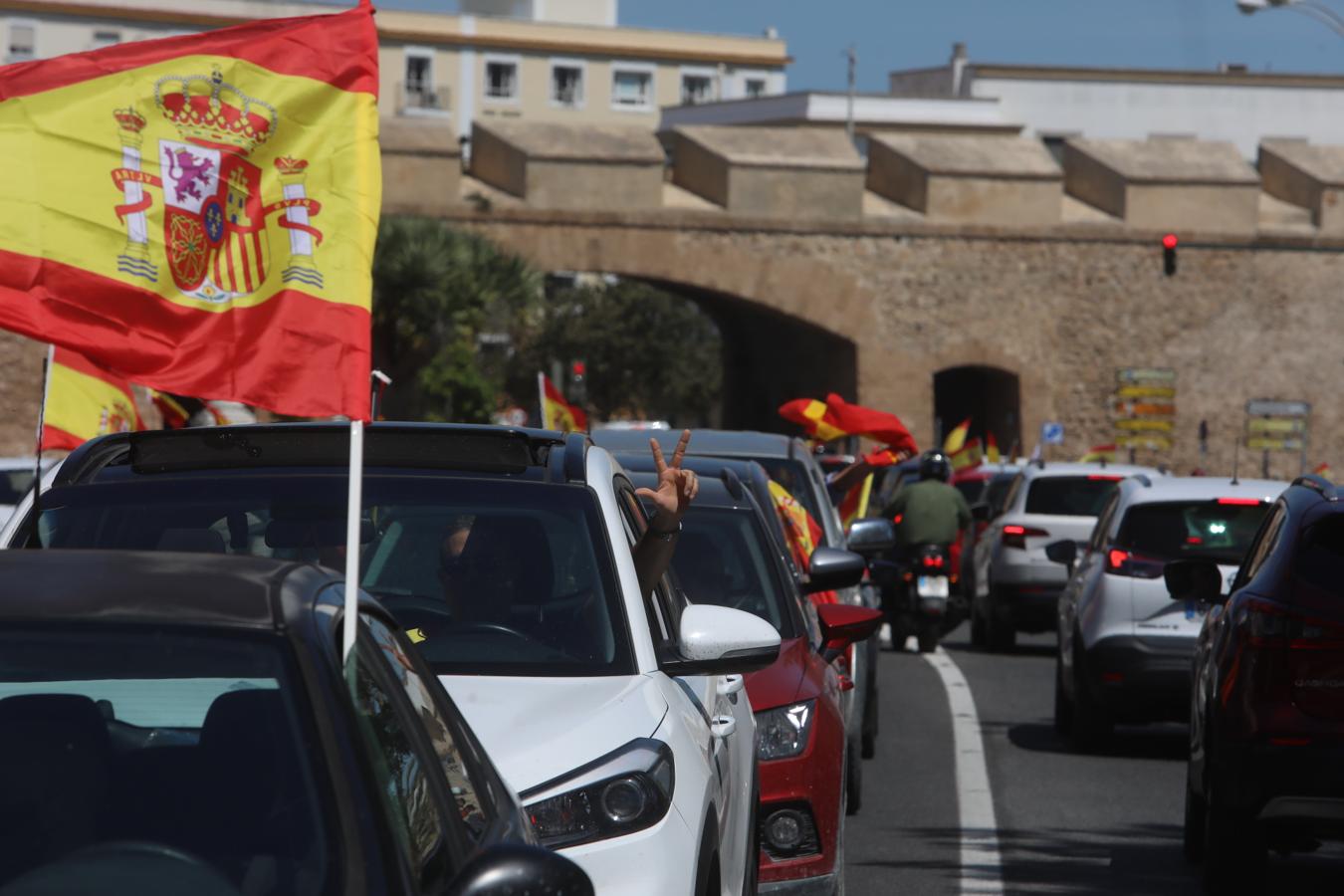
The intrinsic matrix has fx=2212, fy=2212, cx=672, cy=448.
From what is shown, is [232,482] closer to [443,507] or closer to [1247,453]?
[443,507]

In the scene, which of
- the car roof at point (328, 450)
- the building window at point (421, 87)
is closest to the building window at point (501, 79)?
the building window at point (421, 87)

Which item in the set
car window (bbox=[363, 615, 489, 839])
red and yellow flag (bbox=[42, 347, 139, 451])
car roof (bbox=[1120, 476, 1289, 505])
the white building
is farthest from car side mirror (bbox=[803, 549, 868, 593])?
the white building

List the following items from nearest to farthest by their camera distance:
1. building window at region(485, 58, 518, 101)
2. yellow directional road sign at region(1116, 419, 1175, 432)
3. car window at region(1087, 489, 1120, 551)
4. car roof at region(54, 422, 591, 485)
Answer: car roof at region(54, 422, 591, 485)
car window at region(1087, 489, 1120, 551)
yellow directional road sign at region(1116, 419, 1175, 432)
building window at region(485, 58, 518, 101)

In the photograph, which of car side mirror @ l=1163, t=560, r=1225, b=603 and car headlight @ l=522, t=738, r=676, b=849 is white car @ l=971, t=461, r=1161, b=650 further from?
car headlight @ l=522, t=738, r=676, b=849

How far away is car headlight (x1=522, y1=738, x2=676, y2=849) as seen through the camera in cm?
403

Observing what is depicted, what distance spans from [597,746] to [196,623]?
4.45 ft

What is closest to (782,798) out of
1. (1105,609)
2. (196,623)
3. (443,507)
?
(443,507)

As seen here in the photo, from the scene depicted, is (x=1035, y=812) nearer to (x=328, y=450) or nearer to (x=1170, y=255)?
(x=328, y=450)

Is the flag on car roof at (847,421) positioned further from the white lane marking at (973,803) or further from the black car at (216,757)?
the black car at (216,757)

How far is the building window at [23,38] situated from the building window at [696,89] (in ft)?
88.5

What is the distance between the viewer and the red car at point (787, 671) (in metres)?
6.84

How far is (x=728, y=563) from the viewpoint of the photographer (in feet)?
26.2

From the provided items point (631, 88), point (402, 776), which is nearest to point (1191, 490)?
point (402, 776)

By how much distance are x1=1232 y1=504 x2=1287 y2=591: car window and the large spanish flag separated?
422 cm
